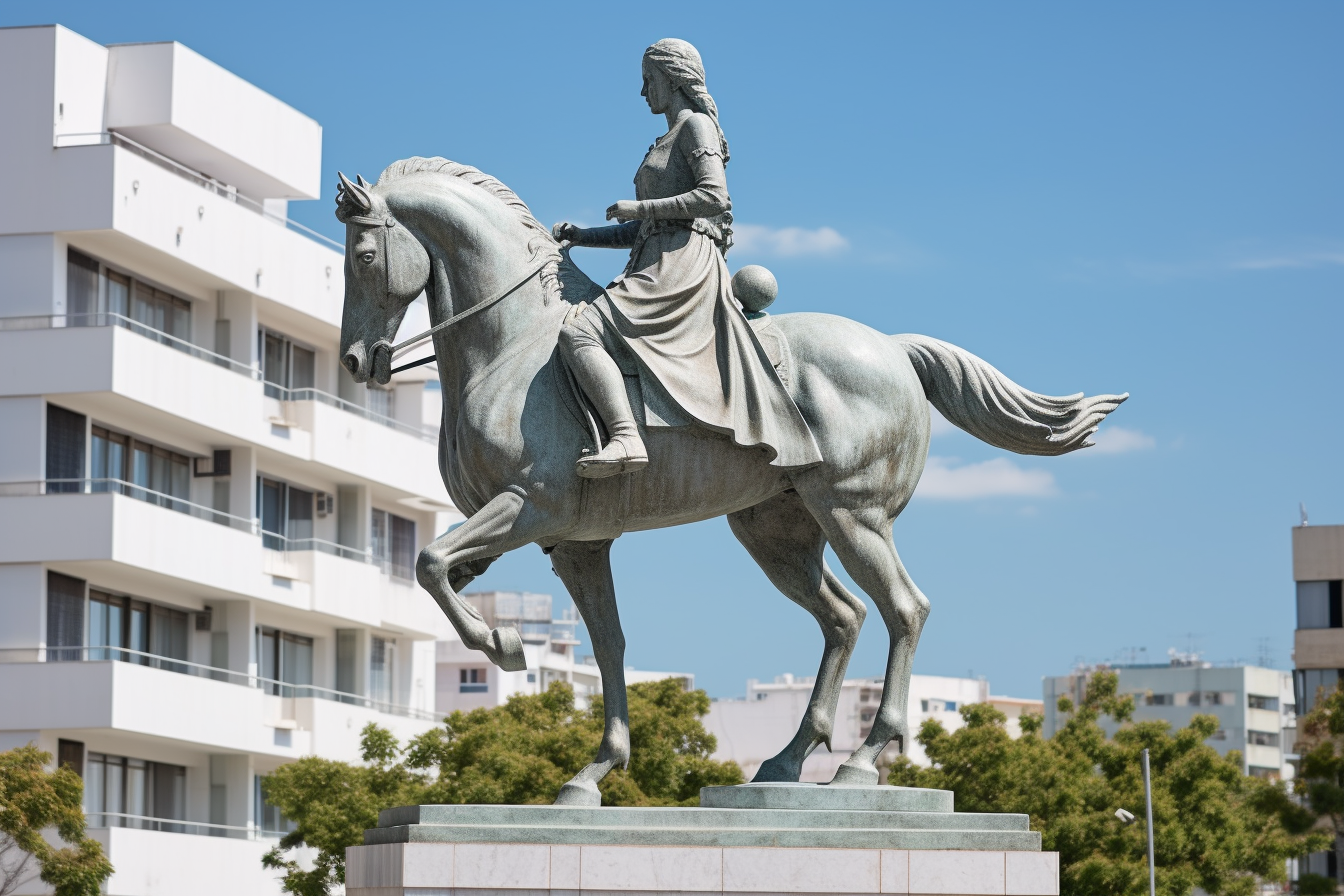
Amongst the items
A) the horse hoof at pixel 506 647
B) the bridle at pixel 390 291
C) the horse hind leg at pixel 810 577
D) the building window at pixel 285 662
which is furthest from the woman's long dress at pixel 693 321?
the building window at pixel 285 662

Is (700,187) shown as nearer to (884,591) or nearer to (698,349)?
(698,349)

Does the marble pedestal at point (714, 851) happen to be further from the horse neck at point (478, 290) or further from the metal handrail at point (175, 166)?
the metal handrail at point (175, 166)

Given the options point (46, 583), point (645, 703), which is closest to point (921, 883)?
point (645, 703)

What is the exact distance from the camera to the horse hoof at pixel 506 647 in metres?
11.2

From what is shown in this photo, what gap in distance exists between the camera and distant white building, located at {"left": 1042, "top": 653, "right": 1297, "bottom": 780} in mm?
114938

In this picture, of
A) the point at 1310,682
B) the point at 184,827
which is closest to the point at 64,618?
the point at 184,827

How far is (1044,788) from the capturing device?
119 ft

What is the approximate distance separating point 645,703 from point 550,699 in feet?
6.48

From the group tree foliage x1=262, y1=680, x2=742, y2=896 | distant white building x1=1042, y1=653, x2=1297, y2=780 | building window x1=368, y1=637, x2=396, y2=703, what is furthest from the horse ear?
distant white building x1=1042, y1=653, x2=1297, y2=780

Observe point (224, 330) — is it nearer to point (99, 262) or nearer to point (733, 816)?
point (99, 262)

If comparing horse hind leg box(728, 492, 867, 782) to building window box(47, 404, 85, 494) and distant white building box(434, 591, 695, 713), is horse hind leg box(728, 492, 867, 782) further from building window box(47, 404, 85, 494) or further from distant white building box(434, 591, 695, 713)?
distant white building box(434, 591, 695, 713)

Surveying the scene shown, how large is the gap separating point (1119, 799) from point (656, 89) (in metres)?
28.4

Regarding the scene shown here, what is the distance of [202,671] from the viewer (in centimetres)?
4309

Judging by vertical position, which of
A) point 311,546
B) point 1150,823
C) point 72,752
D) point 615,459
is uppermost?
point 311,546
